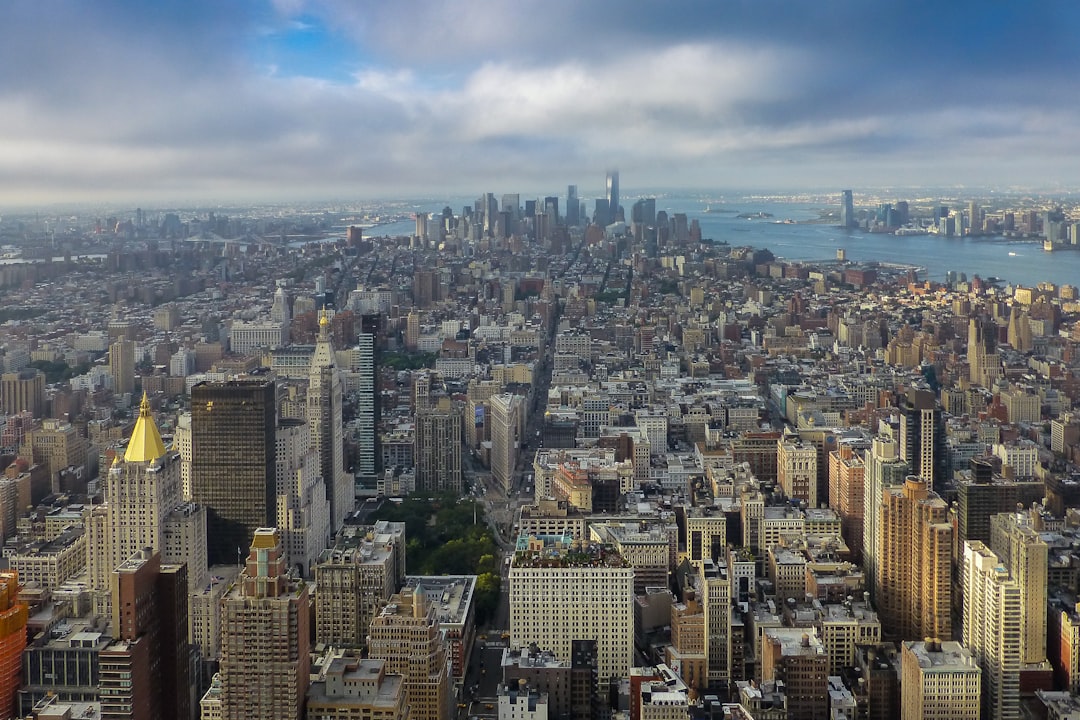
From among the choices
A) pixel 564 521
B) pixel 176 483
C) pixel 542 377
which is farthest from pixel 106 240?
pixel 542 377

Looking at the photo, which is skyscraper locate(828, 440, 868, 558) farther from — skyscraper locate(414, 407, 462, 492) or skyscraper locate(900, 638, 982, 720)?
skyscraper locate(414, 407, 462, 492)

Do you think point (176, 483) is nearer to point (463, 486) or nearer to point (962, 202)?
point (463, 486)

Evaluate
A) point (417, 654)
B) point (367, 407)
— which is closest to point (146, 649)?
point (417, 654)

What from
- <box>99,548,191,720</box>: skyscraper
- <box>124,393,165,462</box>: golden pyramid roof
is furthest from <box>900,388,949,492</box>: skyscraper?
<box>99,548,191,720</box>: skyscraper

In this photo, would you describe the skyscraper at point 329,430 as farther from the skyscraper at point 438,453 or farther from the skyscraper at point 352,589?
the skyscraper at point 352,589

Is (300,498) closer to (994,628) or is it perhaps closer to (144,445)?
(144,445)
